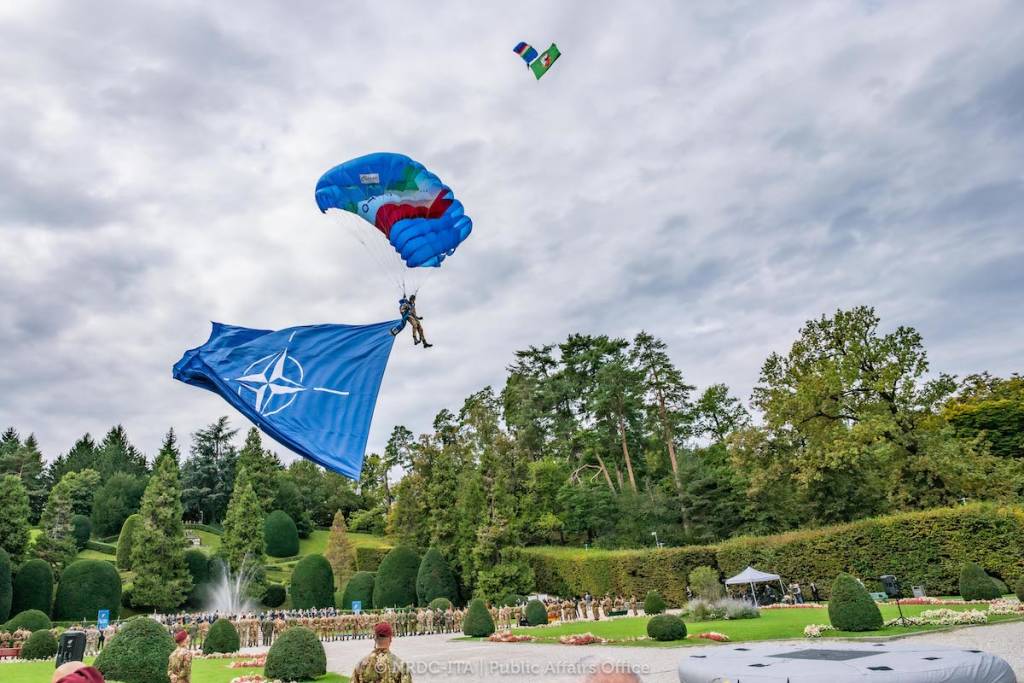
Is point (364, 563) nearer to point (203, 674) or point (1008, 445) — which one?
point (203, 674)

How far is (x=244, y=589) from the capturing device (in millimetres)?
40500

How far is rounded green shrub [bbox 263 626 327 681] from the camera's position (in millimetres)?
13430

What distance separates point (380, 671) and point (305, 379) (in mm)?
5727

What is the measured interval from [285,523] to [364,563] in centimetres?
959

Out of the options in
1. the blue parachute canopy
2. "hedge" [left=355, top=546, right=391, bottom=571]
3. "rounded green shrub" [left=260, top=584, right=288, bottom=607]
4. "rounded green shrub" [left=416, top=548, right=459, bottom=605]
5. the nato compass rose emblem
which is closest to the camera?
the nato compass rose emblem

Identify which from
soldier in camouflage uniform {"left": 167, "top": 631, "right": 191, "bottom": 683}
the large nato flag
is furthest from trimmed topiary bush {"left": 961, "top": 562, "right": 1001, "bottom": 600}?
soldier in camouflage uniform {"left": 167, "top": 631, "right": 191, "bottom": 683}

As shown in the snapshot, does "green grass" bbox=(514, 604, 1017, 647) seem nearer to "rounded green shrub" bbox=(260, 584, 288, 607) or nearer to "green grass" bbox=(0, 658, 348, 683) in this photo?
"green grass" bbox=(0, 658, 348, 683)

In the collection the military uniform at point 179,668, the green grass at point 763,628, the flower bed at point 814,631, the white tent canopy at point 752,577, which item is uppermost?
the military uniform at point 179,668

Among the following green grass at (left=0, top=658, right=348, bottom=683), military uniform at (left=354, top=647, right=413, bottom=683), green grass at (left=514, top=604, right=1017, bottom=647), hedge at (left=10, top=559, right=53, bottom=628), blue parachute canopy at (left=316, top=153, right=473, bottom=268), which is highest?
blue parachute canopy at (left=316, top=153, right=473, bottom=268)

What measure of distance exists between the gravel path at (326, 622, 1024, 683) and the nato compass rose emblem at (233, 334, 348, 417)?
20.5ft

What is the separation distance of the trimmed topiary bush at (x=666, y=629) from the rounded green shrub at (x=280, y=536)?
1782 inches

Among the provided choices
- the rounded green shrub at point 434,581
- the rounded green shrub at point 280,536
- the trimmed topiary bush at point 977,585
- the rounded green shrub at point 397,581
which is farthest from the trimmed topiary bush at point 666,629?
the rounded green shrub at point 280,536

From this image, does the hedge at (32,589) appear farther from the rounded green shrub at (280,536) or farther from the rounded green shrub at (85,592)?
the rounded green shrub at (280,536)

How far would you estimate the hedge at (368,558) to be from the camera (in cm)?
5075
